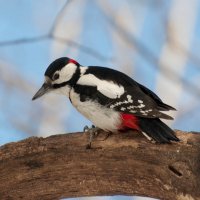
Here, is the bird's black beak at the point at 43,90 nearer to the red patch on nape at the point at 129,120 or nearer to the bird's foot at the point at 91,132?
the bird's foot at the point at 91,132

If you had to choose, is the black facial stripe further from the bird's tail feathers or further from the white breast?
the bird's tail feathers

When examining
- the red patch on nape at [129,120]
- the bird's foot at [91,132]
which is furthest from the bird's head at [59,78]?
the red patch on nape at [129,120]

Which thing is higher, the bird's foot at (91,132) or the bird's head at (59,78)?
the bird's head at (59,78)

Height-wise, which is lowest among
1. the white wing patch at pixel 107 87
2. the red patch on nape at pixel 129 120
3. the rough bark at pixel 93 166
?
the rough bark at pixel 93 166

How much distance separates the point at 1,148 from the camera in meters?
2.77

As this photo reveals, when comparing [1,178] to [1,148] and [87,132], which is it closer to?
[1,148]

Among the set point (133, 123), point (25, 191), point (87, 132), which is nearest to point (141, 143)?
point (133, 123)

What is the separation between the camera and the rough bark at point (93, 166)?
2.54 m

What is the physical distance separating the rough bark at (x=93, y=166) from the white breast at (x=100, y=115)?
6cm

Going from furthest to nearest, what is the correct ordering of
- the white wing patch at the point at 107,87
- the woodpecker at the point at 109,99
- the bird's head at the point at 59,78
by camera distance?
the bird's head at the point at 59,78, the white wing patch at the point at 107,87, the woodpecker at the point at 109,99

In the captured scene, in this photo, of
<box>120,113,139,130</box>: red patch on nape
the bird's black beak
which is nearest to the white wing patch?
<box>120,113,139,130</box>: red patch on nape

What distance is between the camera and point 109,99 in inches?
111

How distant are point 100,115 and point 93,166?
285 millimetres

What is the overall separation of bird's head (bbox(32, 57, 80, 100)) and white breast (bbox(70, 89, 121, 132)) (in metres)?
0.12
